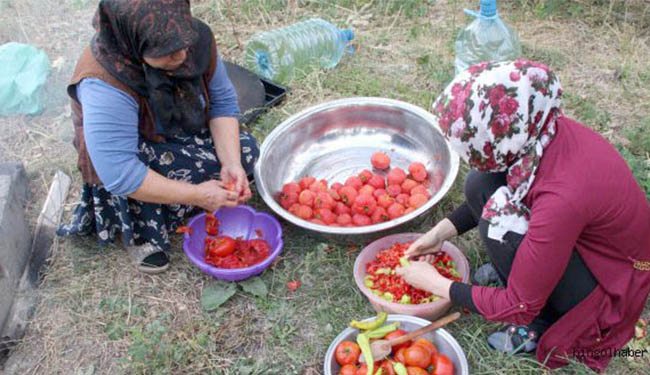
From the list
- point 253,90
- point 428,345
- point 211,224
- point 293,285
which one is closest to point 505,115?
point 428,345

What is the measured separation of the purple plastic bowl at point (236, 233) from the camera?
283 centimetres

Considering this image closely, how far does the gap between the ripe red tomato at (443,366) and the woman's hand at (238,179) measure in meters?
1.25

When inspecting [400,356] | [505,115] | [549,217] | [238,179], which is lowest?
[400,356]

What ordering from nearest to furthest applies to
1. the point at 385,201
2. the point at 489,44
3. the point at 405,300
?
the point at 405,300 → the point at 385,201 → the point at 489,44

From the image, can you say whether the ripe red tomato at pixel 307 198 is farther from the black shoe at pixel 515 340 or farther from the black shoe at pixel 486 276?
the black shoe at pixel 515 340

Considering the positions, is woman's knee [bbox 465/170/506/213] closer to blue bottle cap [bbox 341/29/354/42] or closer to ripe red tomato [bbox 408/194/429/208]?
ripe red tomato [bbox 408/194/429/208]

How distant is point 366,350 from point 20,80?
11.4 ft

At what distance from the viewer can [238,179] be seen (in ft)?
9.62

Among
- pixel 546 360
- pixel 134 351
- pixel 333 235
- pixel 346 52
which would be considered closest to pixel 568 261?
pixel 546 360

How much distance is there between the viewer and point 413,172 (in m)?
3.26

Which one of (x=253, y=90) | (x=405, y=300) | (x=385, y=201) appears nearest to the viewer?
(x=405, y=300)

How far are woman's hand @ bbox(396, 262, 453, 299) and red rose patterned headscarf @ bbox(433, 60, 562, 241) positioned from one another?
1.58 feet

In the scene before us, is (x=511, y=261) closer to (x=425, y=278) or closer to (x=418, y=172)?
(x=425, y=278)

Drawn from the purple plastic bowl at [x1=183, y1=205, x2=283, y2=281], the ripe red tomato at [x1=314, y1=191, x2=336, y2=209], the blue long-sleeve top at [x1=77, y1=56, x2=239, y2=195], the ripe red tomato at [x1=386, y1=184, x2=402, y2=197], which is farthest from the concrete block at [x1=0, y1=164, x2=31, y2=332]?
the ripe red tomato at [x1=386, y1=184, x2=402, y2=197]
